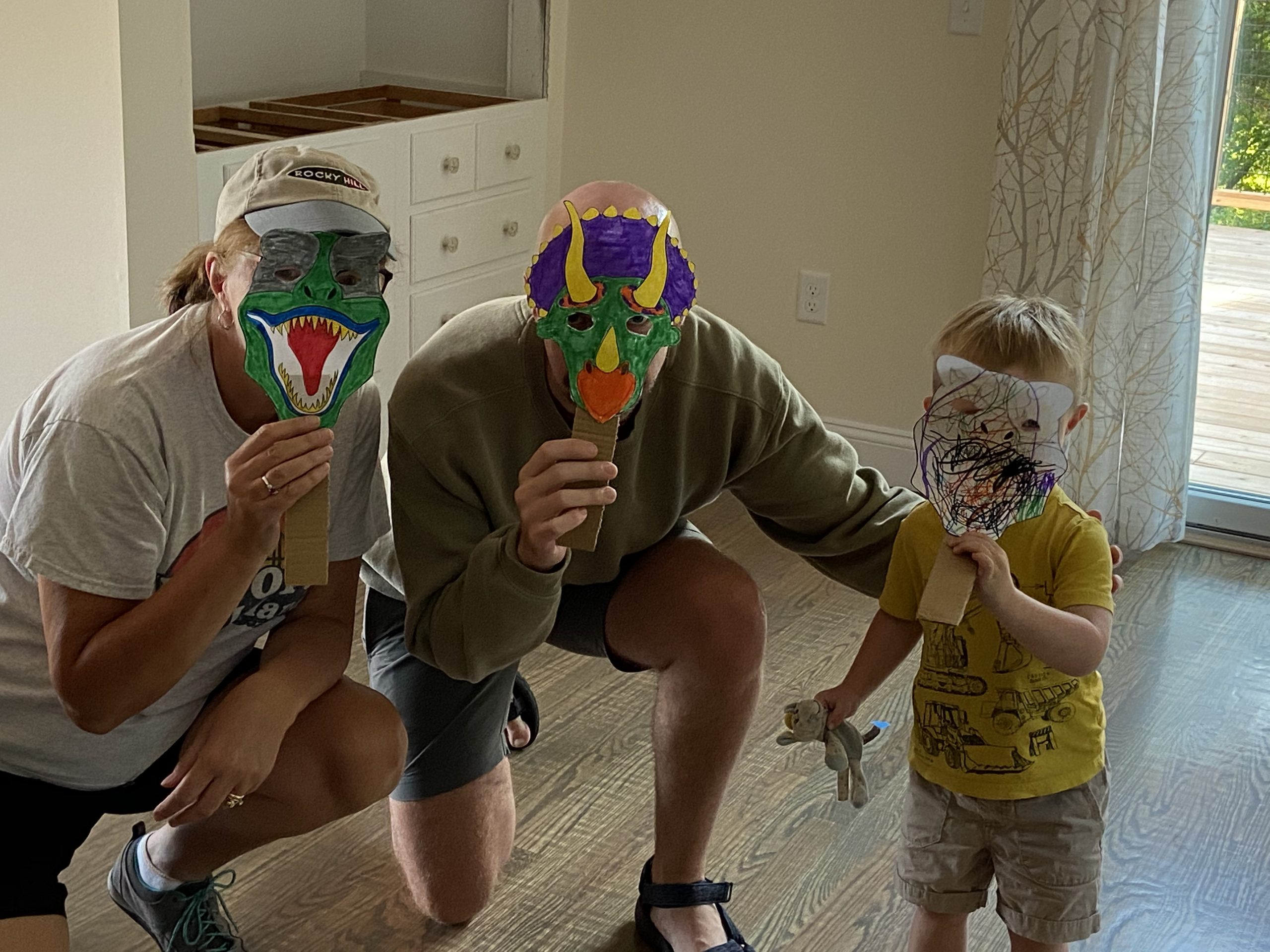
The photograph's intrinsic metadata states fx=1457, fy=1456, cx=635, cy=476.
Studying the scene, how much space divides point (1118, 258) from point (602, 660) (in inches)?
52.3

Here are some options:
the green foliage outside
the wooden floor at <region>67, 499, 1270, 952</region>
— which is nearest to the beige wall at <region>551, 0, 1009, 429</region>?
the green foliage outside

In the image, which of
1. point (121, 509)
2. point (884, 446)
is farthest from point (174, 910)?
point (884, 446)

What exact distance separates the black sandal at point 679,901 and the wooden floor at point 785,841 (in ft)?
0.11

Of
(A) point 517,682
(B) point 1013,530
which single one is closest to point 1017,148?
(A) point 517,682

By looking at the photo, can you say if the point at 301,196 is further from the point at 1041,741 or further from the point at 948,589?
the point at 1041,741

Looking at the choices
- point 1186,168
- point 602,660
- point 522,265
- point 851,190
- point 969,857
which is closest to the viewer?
→ point 969,857

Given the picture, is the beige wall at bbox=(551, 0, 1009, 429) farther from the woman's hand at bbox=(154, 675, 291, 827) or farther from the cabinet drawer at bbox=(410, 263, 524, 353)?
the woman's hand at bbox=(154, 675, 291, 827)

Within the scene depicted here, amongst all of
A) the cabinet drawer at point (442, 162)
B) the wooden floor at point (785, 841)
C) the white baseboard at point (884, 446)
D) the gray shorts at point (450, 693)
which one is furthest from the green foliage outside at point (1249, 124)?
the gray shorts at point (450, 693)

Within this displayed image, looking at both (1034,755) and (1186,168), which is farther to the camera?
(1186,168)

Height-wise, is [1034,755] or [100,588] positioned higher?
[100,588]

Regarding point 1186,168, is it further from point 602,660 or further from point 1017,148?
point 602,660

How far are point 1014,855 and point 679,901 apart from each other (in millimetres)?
465

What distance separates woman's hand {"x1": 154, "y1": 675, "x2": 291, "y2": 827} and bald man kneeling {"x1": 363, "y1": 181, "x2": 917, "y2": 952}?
19 cm

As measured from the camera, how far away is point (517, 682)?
2.19 metres
